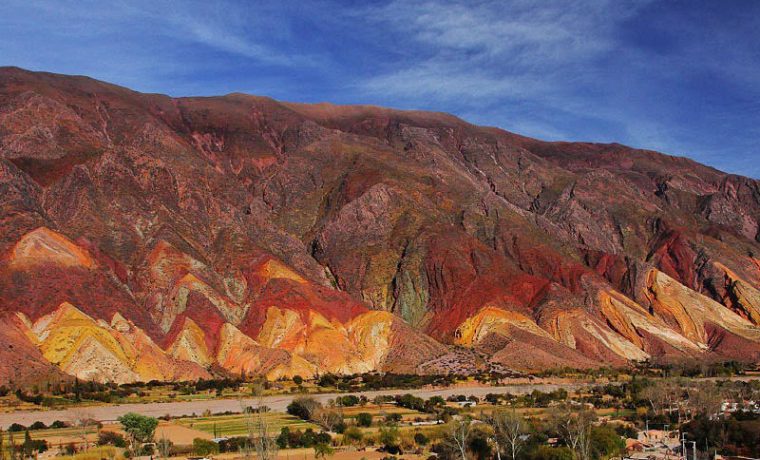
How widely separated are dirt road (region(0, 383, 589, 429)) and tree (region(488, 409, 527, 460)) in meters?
19.6

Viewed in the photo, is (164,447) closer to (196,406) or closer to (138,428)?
(138,428)

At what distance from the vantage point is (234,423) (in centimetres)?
7281

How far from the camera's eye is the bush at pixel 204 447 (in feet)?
187

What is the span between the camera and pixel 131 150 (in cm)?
13775

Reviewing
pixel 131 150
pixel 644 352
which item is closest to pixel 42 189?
pixel 131 150

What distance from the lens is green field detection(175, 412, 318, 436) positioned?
67250 millimetres

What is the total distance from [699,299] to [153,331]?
9755 cm

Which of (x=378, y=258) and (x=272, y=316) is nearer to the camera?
(x=272, y=316)

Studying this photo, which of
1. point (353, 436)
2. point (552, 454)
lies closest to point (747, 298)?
point (353, 436)

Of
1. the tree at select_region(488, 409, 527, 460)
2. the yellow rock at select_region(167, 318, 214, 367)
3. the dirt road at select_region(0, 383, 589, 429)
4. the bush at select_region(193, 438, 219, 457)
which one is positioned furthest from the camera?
the yellow rock at select_region(167, 318, 214, 367)

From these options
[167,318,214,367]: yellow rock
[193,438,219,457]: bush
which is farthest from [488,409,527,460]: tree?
[167,318,214,367]: yellow rock

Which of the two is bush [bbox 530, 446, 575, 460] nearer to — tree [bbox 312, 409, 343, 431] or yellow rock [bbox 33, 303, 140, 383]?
tree [bbox 312, 409, 343, 431]

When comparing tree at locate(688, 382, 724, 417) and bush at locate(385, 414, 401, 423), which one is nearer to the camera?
tree at locate(688, 382, 724, 417)

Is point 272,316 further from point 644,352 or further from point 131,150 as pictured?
point 644,352
